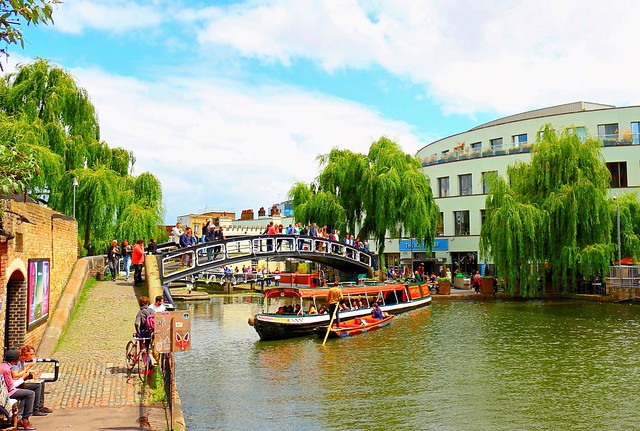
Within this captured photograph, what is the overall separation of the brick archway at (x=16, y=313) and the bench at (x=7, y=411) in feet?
16.2

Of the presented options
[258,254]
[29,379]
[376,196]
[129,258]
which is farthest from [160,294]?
[376,196]

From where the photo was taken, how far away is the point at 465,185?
52.0 m

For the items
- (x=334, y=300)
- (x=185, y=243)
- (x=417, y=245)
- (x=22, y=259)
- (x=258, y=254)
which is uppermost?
(x=417, y=245)

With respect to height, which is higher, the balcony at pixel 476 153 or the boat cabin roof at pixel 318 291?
the balcony at pixel 476 153

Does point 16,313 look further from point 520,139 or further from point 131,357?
point 520,139

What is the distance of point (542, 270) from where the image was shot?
38531mm

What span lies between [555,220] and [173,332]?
31.2m

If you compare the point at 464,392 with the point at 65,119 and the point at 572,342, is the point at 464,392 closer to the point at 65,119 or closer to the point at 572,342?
the point at 572,342

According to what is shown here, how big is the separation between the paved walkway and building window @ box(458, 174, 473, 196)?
35.9 m

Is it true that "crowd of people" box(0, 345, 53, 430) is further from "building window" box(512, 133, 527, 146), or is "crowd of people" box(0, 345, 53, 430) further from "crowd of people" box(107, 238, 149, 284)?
"building window" box(512, 133, 527, 146)

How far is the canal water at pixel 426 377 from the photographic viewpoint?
13242 millimetres

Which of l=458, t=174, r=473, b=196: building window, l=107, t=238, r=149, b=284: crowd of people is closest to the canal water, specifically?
l=107, t=238, r=149, b=284: crowd of people

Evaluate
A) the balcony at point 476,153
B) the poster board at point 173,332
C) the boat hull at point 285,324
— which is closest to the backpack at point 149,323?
the poster board at point 173,332

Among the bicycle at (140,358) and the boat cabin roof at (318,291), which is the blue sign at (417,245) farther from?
the bicycle at (140,358)
